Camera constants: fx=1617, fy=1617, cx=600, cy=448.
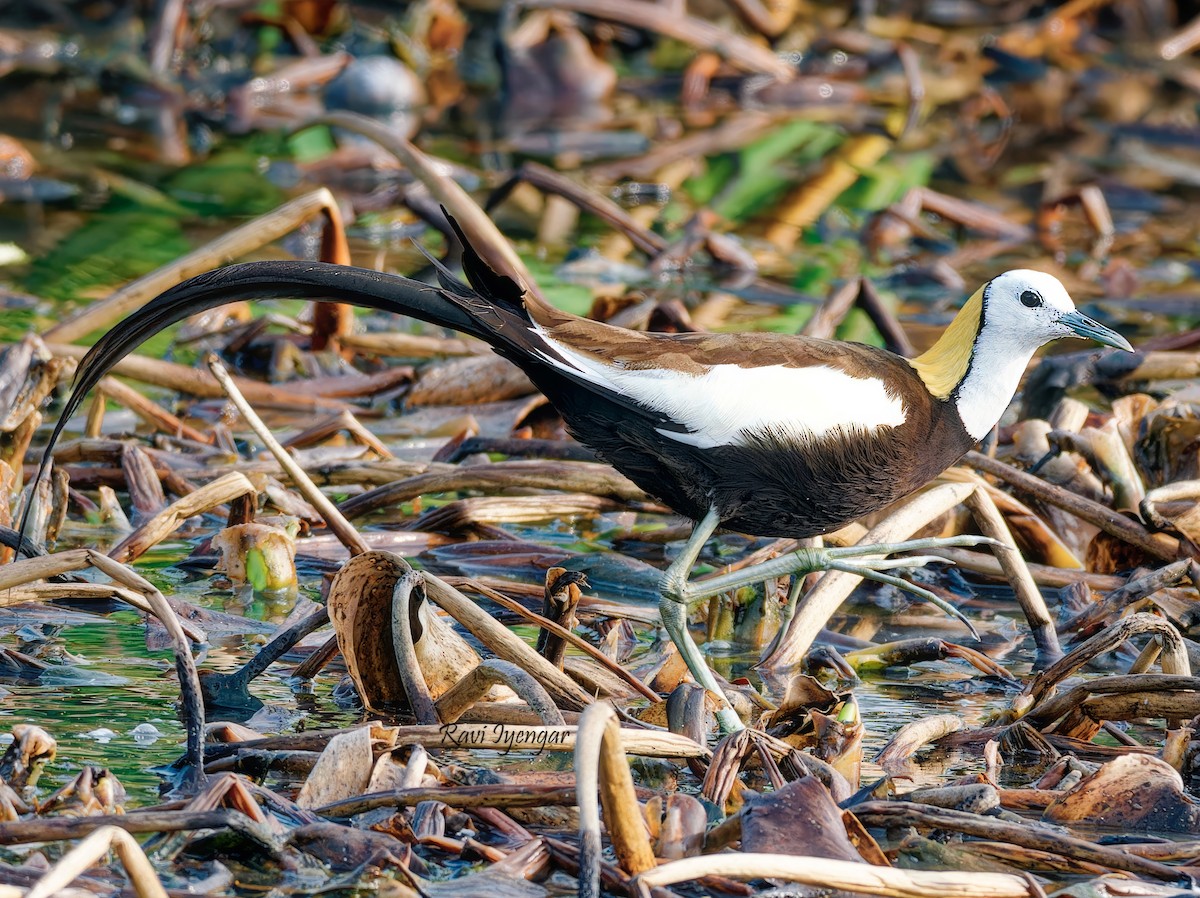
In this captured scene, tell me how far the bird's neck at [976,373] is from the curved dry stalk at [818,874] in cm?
142

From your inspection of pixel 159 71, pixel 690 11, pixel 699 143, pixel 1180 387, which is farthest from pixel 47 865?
pixel 690 11

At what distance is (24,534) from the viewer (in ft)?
12.5

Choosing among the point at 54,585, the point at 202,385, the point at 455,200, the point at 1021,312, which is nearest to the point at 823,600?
the point at 1021,312

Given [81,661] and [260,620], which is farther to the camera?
[260,620]

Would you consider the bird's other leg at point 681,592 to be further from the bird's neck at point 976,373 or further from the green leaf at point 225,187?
the green leaf at point 225,187

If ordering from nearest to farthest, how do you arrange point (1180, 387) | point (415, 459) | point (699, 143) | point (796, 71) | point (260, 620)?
1. point (260, 620)
2. point (415, 459)
3. point (1180, 387)
4. point (699, 143)
5. point (796, 71)

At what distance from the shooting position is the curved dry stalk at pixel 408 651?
126 inches

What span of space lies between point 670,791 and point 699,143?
757 centimetres

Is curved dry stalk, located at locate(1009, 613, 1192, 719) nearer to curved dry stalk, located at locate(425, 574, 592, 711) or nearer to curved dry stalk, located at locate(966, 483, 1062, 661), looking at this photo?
curved dry stalk, located at locate(966, 483, 1062, 661)

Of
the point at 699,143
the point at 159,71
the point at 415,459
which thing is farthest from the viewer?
the point at 159,71

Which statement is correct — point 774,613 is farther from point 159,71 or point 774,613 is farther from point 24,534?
point 159,71

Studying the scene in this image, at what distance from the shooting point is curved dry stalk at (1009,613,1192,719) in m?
3.36

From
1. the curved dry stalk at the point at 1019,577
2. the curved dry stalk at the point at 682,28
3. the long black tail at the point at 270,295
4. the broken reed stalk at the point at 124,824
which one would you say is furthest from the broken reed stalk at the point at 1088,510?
the curved dry stalk at the point at 682,28

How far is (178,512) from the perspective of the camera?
3891mm
